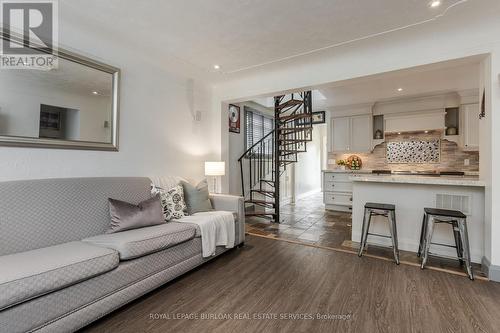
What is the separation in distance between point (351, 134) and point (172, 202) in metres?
4.73

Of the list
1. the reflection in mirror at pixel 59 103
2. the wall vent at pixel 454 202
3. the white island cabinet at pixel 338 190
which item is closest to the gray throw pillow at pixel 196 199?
the reflection in mirror at pixel 59 103

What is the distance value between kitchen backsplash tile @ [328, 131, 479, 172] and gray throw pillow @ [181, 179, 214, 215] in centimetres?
447

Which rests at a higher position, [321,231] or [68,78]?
[68,78]

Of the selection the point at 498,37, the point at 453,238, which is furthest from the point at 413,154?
the point at 498,37

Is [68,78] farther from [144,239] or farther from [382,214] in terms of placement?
[382,214]

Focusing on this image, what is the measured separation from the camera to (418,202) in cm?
305

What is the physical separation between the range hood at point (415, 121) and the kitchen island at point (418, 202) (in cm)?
270

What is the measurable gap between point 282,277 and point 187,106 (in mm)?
2831

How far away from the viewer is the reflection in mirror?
202cm

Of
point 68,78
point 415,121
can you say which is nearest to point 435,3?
point 68,78

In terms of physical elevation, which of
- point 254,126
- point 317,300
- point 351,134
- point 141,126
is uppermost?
point 254,126

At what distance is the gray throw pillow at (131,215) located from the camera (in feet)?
7.34

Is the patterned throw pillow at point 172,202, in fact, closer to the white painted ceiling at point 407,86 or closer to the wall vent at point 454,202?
the white painted ceiling at point 407,86
